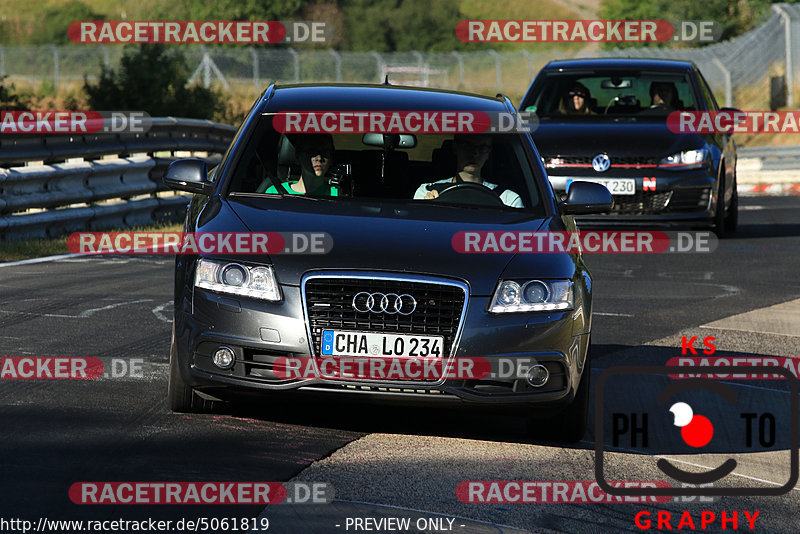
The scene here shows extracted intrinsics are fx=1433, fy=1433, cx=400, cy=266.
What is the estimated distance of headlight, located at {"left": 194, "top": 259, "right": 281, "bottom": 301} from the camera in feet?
19.9

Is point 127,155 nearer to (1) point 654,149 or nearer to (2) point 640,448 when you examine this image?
(1) point 654,149

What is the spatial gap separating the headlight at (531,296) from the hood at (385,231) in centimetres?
7

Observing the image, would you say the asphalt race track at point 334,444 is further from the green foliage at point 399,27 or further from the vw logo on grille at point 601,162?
the green foliage at point 399,27

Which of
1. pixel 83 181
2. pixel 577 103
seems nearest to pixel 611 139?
pixel 577 103

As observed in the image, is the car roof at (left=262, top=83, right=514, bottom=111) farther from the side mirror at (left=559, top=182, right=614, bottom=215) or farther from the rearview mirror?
the side mirror at (left=559, top=182, right=614, bottom=215)

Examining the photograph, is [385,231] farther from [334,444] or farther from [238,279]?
[334,444]

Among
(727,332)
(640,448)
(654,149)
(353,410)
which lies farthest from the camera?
(654,149)

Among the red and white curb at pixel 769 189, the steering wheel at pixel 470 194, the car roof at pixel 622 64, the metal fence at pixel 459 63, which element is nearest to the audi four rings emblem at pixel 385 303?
the steering wheel at pixel 470 194

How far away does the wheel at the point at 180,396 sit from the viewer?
639 cm

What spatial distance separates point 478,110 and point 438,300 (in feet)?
7.01

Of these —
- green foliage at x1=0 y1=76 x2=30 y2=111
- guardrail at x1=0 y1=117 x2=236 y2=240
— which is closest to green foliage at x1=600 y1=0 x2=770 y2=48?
green foliage at x1=0 y1=76 x2=30 y2=111

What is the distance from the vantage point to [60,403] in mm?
6656

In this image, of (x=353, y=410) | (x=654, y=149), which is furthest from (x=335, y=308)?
(x=654, y=149)

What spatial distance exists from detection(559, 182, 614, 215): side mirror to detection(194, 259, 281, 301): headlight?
1989 mm
